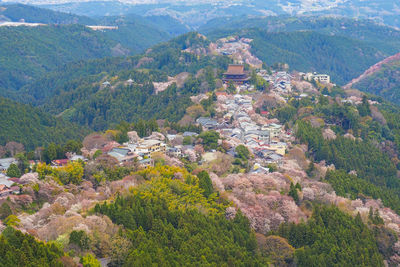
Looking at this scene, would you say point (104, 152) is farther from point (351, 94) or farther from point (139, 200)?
point (351, 94)

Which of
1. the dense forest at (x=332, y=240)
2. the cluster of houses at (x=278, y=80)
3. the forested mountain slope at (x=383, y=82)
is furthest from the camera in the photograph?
the forested mountain slope at (x=383, y=82)

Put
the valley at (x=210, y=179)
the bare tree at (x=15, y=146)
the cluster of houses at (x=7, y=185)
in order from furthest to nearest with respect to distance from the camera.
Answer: the bare tree at (x=15, y=146)
the cluster of houses at (x=7, y=185)
the valley at (x=210, y=179)

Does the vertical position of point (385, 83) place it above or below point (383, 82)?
below

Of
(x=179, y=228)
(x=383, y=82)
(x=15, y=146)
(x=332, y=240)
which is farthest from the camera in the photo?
(x=383, y=82)

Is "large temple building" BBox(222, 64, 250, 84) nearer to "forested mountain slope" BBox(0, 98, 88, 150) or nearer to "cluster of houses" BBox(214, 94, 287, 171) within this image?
"cluster of houses" BBox(214, 94, 287, 171)

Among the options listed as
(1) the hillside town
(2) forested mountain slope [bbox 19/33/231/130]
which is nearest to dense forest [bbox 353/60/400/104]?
(2) forested mountain slope [bbox 19/33/231/130]

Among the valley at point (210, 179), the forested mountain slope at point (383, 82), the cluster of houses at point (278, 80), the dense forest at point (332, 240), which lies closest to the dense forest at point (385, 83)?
the forested mountain slope at point (383, 82)

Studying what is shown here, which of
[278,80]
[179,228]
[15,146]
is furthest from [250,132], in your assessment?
[278,80]

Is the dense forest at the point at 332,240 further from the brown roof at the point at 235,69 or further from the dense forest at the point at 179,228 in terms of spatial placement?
the brown roof at the point at 235,69

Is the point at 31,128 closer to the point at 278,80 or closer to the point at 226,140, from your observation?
the point at 226,140

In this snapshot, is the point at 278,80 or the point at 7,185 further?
the point at 278,80

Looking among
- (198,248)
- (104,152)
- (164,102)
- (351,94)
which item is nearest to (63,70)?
(164,102)
